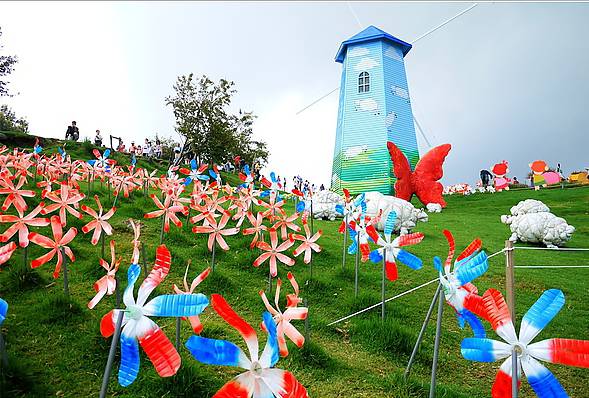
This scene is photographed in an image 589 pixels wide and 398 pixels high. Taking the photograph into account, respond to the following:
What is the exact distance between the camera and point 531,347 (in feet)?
3.59

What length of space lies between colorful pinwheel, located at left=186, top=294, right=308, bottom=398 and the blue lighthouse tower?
51.4ft

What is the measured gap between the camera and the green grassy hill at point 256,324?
7.18 feet

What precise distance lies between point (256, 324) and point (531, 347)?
2.39 m

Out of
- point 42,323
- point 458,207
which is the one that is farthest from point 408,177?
point 42,323

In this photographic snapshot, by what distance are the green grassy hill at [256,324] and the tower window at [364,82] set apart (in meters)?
12.2

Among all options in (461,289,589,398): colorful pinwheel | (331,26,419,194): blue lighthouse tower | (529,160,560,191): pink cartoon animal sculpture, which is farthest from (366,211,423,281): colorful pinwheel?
(529,160,560,191): pink cartoon animal sculpture

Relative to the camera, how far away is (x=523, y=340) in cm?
112

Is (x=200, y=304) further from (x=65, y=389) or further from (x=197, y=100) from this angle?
(x=197, y=100)

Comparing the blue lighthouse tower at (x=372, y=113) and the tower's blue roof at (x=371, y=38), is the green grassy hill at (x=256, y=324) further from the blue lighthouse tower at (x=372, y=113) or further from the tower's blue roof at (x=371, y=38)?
the tower's blue roof at (x=371, y=38)

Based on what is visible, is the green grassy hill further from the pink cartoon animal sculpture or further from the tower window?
the pink cartoon animal sculpture

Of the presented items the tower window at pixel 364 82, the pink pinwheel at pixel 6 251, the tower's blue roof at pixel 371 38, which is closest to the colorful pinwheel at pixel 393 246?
the pink pinwheel at pixel 6 251

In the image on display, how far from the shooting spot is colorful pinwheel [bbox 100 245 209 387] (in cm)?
95

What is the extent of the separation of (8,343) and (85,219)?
3010 mm

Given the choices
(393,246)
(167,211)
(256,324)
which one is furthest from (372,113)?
(393,246)
